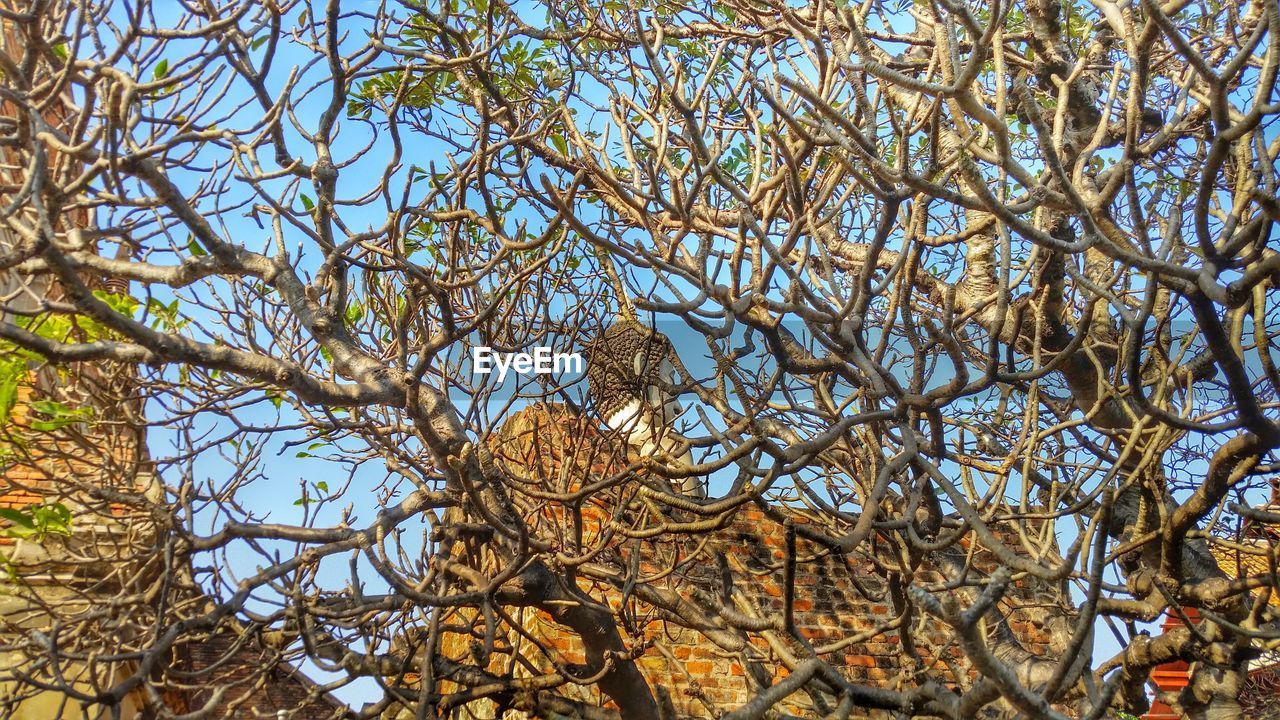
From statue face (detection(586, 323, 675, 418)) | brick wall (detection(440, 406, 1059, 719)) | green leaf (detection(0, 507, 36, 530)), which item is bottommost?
green leaf (detection(0, 507, 36, 530))

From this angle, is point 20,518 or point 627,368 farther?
point 627,368

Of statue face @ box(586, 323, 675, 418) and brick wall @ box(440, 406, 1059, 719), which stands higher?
statue face @ box(586, 323, 675, 418)

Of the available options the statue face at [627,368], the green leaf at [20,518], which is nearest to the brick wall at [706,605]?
the statue face at [627,368]

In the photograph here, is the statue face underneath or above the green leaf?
above

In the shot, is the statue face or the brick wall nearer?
the statue face

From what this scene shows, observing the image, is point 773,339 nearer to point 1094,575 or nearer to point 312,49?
point 1094,575

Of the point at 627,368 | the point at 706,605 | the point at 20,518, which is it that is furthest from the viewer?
the point at 627,368

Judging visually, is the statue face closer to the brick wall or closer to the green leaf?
the brick wall

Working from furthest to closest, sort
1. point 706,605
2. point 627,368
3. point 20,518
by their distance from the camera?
1. point 627,368
2. point 706,605
3. point 20,518

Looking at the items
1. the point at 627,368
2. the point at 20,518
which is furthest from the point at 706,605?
the point at 20,518

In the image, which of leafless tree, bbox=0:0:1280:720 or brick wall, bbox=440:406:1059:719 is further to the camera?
brick wall, bbox=440:406:1059:719

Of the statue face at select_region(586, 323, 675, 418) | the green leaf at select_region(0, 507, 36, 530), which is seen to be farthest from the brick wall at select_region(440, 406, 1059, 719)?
the green leaf at select_region(0, 507, 36, 530)

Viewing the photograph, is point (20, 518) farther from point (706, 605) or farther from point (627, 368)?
point (706, 605)

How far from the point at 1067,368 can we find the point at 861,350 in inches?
66.8
